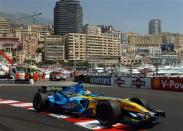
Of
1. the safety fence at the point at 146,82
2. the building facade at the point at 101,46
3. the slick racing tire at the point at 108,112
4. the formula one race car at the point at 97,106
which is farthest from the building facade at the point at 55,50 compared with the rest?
the slick racing tire at the point at 108,112

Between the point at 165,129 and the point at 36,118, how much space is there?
14.1 feet

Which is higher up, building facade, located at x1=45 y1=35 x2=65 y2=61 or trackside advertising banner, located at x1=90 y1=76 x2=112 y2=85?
building facade, located at x1=45 y1=35 x2=65 y2=61

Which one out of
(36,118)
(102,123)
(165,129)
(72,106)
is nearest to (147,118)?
(165,129)

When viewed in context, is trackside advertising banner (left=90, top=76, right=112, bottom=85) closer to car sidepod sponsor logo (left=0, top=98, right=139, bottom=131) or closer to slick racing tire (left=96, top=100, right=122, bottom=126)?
car sidepod sponsor logo (left=0, top=98, right=139, bottom=131)

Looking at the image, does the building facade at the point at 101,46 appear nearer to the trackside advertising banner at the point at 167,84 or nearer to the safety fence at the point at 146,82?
the safety fence at the point at 146,82

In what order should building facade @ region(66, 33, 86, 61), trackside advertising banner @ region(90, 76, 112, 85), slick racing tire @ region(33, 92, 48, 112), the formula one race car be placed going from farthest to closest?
building facade @ region(66, 33, 86, 61), trackside advertising banner @ region(90, 76, 112, 85), slick racing tire @ region(33, 92, 48, 112), the formula one race car

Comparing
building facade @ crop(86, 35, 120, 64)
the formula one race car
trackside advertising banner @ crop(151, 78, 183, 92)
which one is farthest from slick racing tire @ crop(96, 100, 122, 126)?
building facade @ crop(86, 35, 120, 64)

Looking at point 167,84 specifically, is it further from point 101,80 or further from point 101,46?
point 101,46

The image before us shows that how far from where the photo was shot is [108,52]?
189625mm

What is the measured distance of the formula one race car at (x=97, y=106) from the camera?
1038cm

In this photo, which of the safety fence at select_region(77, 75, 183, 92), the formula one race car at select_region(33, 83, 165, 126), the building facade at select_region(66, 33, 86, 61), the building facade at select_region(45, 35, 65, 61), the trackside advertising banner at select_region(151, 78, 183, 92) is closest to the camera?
the formula one race car at select_region(33, 83, 165, 126)

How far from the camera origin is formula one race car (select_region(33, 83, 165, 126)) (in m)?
10.4

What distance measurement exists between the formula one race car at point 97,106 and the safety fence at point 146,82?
468 inches

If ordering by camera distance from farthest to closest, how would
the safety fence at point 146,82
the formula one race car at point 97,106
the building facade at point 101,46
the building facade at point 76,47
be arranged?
1. the building facade at point 101,46
2. the building facade at point 76,47
3. the safety fence at point 146,82
4. the formula one race car at point 97,106
